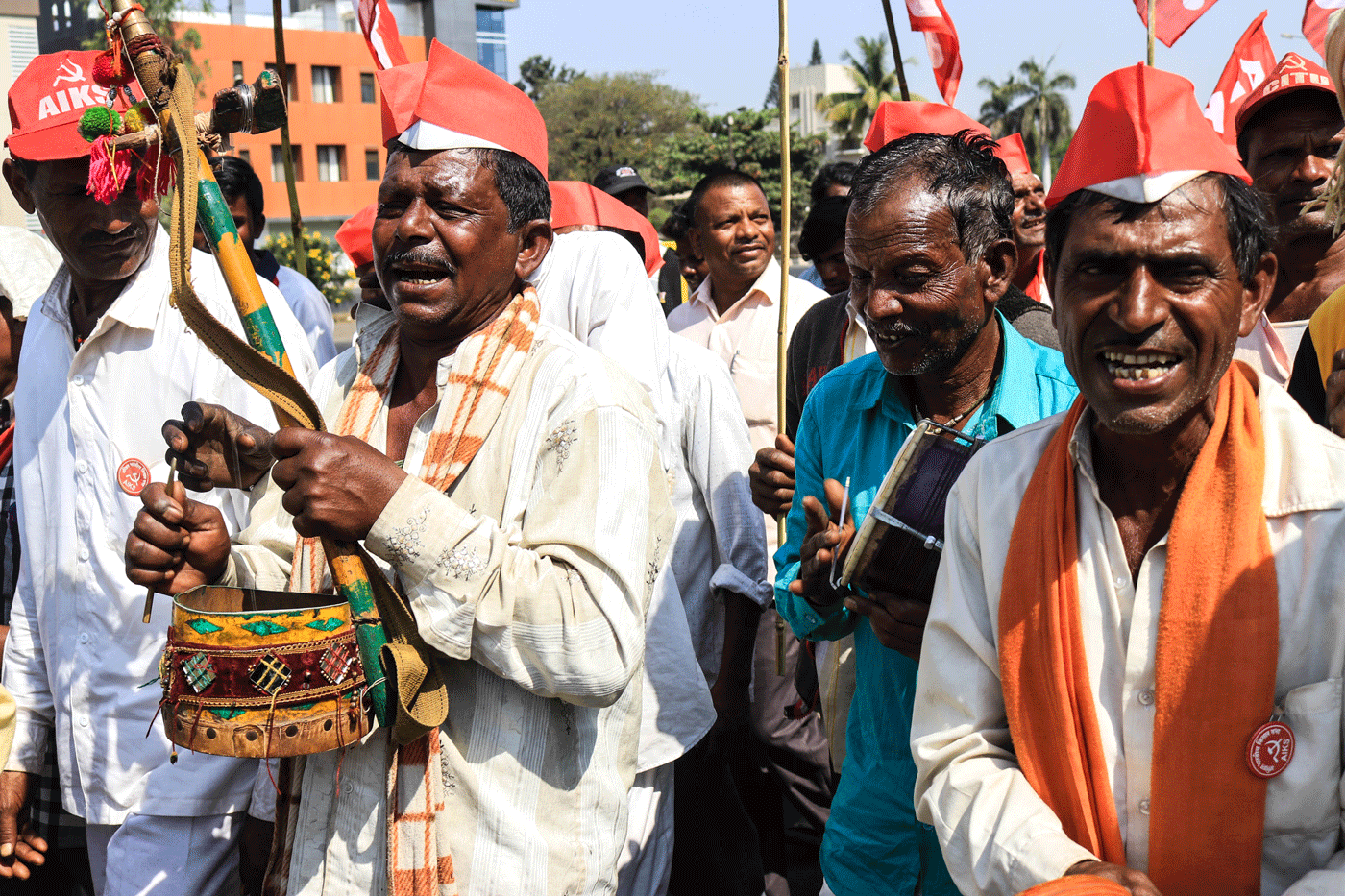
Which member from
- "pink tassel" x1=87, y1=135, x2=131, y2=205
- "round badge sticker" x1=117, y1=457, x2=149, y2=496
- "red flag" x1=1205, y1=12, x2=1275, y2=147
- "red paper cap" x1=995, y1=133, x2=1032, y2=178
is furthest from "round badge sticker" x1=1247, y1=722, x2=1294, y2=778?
"red flag" x1=1205, y1=12, x2=1275, y2=147

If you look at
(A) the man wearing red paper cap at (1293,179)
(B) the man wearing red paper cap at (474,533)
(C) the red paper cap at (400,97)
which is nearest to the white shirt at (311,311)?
(C) the red paper cap at (400,97)

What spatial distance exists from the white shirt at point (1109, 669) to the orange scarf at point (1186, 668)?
27mm

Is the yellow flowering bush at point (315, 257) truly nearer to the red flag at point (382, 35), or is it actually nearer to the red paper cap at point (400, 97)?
the red flag at point (382, 35)

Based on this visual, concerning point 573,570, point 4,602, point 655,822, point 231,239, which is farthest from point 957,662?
point 4,602

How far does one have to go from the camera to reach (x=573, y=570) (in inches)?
80.2

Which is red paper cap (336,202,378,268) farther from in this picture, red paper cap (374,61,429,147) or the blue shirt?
the blue shirt

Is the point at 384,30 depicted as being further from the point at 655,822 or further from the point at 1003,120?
the point at 1003,120

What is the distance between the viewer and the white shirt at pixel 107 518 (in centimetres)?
300

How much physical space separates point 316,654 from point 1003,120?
245ft

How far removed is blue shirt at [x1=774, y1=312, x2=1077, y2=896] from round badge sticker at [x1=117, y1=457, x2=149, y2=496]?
1.61 metres

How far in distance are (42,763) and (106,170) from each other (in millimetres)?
1935

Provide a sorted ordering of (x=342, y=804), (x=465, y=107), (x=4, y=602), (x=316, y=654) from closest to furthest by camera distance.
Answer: (x=316, y=654) → (x=342, y=804) → (x=465, y=107) → (x=4, y=602)

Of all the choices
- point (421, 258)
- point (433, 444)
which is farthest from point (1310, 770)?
point (421, 258)

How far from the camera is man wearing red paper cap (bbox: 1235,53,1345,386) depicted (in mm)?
3443
